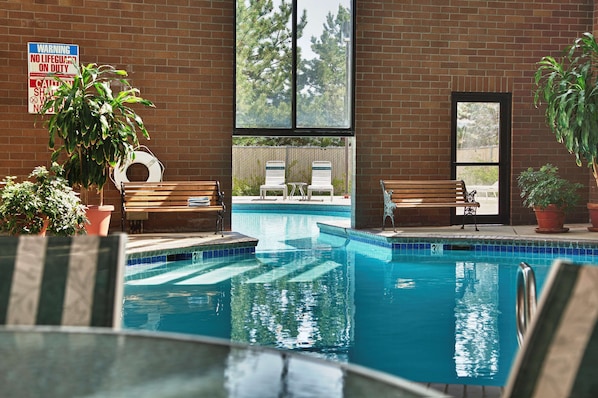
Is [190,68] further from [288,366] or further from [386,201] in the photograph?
A: [288,366]

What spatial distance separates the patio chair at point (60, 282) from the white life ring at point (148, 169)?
26.6 feet

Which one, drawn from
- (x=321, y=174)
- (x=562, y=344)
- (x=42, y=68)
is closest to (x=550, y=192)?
(x=42, y=68)

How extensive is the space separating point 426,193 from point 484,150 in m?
1.20

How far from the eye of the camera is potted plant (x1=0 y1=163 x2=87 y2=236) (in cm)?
712

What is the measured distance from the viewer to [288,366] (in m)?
1.35

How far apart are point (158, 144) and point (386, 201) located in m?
2.89

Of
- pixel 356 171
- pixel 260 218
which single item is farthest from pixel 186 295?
pixel 260 218

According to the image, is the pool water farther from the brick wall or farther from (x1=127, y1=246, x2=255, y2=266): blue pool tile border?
the brick wall

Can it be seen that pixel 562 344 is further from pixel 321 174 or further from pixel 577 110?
pixel 321 174

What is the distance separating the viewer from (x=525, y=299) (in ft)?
8.49

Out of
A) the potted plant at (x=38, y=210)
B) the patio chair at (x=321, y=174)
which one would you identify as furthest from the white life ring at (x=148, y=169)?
the patio chair at (x=321, y=174)

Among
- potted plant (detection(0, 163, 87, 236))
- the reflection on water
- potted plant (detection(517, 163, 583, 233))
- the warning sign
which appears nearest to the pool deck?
potted plant (detection(517, 163, 583, 233))

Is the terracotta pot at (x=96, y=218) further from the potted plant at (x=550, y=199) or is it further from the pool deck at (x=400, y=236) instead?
the potted plant at (x=550, y=199)

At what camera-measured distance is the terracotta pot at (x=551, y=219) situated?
10.1 m
